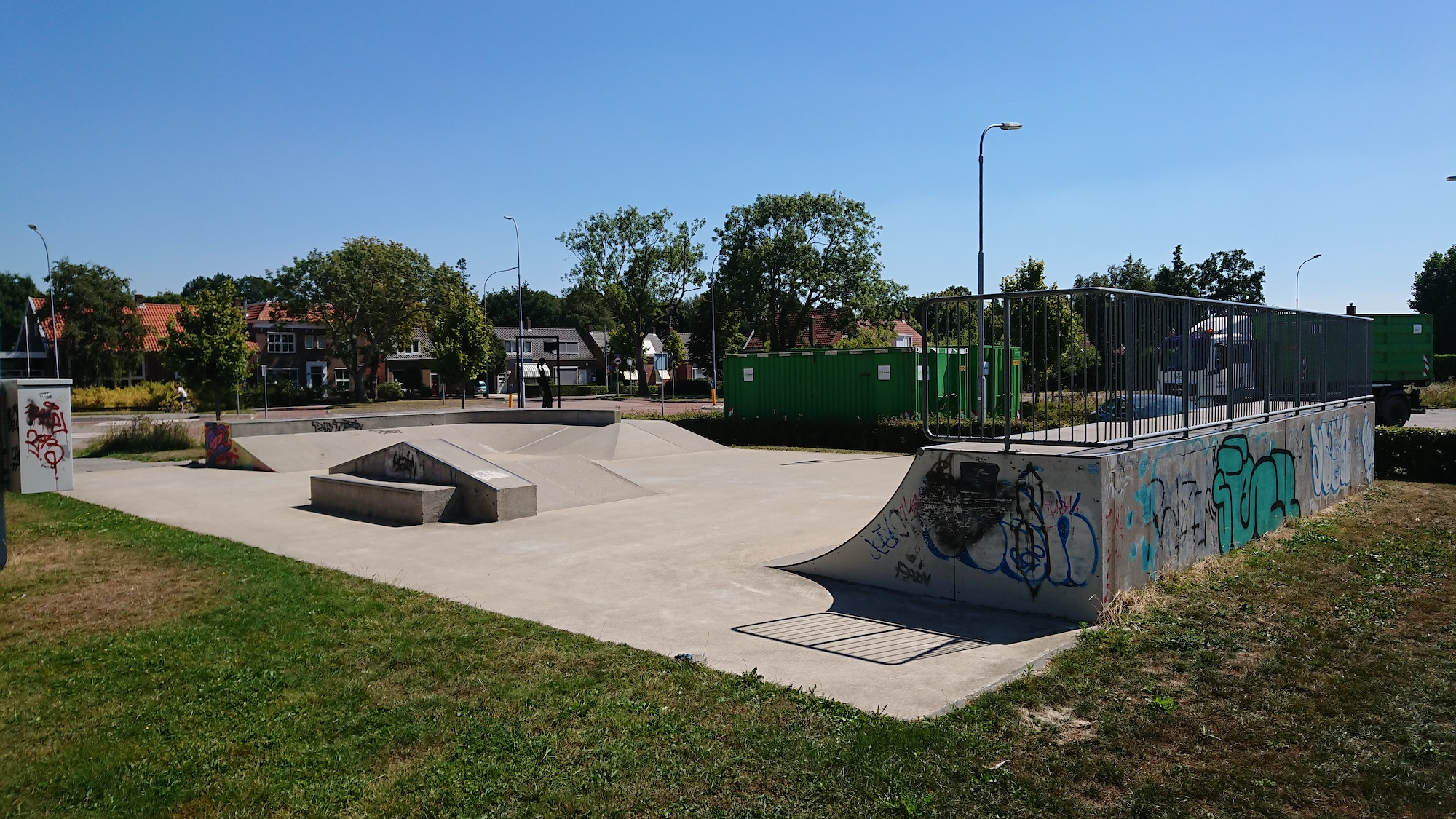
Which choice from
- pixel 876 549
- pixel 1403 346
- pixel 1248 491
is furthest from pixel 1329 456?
pixel 1403 346

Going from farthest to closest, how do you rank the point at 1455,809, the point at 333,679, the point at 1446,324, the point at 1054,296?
the point at 1446,324
the point at 1054,296
the point at 333,679
the point at 1455,809

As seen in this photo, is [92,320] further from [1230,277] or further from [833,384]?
[1230,277]

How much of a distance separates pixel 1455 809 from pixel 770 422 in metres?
A: 20.9

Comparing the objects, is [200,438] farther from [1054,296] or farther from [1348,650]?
[1348,650]

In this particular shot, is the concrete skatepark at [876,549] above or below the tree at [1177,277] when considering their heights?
below


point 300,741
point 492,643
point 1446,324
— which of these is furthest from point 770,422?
point 1446,324

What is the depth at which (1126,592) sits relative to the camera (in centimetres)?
680

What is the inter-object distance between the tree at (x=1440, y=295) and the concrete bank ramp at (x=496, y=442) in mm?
69501

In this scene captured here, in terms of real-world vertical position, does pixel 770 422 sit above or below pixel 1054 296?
below

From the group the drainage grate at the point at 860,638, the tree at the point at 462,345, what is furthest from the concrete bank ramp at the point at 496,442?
the tree at the point at 462,345

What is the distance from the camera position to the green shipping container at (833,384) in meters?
22.9

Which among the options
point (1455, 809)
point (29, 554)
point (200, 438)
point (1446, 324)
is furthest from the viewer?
point (1446, 324)

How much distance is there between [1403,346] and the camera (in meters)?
24.0

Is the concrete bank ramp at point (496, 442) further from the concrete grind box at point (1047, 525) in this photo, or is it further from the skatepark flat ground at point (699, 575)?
the concrete grind box at point (1047, 525)
